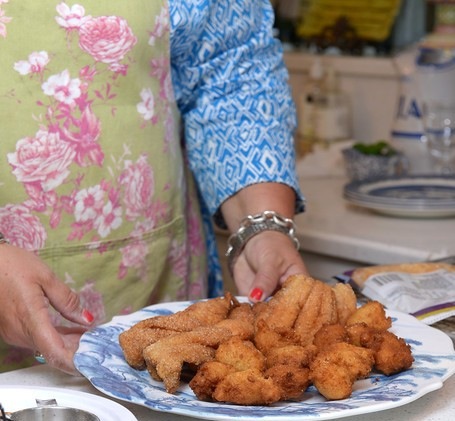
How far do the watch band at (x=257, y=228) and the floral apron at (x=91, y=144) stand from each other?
0.12 m

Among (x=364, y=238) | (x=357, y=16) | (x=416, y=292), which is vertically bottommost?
(x=364, y=238)

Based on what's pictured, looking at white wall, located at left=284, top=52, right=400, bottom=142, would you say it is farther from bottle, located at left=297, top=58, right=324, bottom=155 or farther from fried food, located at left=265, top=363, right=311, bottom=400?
fried food, located at left=265, top=363, right=311, bottom=400

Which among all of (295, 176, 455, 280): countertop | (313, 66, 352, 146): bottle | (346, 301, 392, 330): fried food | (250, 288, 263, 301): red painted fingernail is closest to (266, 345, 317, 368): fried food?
(346, 301, 392, 330): fried food

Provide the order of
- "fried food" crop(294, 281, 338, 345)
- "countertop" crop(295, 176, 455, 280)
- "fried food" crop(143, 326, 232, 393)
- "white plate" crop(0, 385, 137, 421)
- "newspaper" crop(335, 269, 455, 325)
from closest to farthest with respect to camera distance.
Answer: "white plate" crop(0, 385, 137, 421) < "fried food" crop(143, 326, 232, 393) < "fried food" crop(294, 281, 338, 345) < "newspaper" crop(335, 269, 455, 325) < "countertop" crop(295, 176, 455, 280)

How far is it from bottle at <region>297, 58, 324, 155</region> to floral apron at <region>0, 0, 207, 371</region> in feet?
3.92

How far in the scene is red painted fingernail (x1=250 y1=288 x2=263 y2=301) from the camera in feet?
3.93

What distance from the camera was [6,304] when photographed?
105 centimetres

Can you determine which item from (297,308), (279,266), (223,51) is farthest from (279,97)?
(297,308)

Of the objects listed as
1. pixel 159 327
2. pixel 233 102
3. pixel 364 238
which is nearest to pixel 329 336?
pixel 159 327

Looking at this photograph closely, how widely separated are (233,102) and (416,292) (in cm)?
39

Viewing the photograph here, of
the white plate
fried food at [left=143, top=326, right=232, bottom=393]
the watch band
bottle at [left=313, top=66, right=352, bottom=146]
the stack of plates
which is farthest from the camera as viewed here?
bottle at [left=313, top=66, right=352, bottom=146]

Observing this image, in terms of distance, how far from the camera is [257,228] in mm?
1380

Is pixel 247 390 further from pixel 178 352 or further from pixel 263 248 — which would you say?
pixel 263 248

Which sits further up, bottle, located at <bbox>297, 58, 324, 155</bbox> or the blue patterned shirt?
the blue patterned shirt
